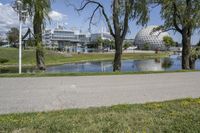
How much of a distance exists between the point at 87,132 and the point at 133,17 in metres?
16.4

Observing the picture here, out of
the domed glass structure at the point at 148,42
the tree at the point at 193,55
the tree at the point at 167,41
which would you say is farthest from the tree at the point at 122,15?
the domed glass structure at the point at 148,42

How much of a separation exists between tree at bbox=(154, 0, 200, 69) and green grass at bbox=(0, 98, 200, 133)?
17.5 meters

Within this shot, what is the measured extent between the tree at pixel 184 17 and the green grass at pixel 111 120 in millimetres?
17470

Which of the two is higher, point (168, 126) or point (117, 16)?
point (117, 16)

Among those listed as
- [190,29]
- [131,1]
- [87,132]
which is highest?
[131,1]

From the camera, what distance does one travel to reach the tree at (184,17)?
76.1 feet

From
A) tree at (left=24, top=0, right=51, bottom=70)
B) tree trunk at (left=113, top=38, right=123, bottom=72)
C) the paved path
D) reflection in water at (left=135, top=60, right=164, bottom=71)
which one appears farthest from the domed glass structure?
the paved path

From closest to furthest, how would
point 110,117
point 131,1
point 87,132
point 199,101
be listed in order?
point 87,132 → point 110,117 → point 199,101 → point 131,1

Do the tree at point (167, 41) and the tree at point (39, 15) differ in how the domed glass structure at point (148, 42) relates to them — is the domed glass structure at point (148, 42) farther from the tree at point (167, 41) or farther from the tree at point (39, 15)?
the tree at point (39, 15)

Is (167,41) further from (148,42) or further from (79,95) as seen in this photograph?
(79,95)

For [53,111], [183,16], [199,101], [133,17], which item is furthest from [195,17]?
[53,111]

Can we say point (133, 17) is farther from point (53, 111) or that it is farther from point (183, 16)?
point (53, 111)

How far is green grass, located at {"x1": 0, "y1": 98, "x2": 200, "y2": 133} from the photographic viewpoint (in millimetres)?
5418

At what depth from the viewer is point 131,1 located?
20.0 m
